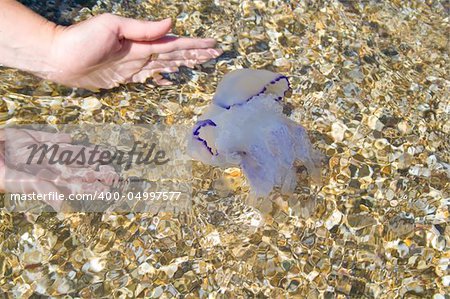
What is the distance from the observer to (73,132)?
106 inches

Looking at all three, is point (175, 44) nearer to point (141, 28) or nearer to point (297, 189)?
point (141, 28)

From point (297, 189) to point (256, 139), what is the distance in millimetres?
315

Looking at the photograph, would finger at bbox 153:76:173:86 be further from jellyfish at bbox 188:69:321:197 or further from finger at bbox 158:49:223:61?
jellyfish at bbox 188:69:321:197

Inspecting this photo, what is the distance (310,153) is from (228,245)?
59 cm

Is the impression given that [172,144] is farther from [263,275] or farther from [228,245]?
[263,275]

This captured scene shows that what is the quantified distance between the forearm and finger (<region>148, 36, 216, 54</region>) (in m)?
0.49

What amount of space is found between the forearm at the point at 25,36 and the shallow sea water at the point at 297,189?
0.09m

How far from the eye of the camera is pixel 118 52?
9.05 feet

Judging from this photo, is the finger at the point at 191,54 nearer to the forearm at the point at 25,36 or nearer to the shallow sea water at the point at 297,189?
the shallow sea water at the point at 297,189

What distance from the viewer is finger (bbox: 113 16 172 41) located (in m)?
2.64

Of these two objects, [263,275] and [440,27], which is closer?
[263,275]

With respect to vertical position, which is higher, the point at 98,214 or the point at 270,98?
the point at 270,98

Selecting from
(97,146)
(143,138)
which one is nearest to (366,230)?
(143,138)

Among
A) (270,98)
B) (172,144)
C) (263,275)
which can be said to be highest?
(270,98)
